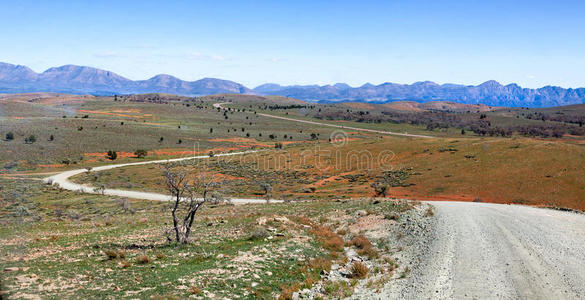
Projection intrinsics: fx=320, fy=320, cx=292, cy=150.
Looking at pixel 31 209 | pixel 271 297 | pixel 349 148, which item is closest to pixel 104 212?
pixel 31 209

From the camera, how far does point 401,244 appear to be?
48.6 feet

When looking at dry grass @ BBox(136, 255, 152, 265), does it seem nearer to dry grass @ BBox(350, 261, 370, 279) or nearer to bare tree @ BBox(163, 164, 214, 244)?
bare tree @ BBox(163, 164, 214, 244)

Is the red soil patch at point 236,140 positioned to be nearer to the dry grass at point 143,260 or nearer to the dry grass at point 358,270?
the dry grass at point 143,260

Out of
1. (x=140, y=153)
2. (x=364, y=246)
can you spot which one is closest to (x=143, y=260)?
(x=364, y=246)

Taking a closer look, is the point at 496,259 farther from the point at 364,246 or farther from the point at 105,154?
the point at 105,154

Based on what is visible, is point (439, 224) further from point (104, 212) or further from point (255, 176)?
point (255, 176)

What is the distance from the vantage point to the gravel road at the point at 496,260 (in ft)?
32.6

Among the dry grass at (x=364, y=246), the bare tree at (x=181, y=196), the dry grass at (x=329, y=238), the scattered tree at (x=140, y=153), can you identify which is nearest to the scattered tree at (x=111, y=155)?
the scattered tree at (x=140, y=153)

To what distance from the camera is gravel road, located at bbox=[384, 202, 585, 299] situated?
9.94 m

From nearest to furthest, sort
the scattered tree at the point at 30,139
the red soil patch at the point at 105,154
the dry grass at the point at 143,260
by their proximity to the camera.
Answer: the dry grass at the point at 143,260, the scattered tree at the point at 30,139, the red soil patch at the point at 105,154

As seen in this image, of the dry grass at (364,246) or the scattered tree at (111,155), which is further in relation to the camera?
the scattered tree at (111,155)

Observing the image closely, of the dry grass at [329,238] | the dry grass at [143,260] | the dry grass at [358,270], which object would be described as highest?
the dry grass at [143,260]

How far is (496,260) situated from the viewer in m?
12.2

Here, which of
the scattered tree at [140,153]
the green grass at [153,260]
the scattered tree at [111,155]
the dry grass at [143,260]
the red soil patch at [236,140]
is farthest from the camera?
the red soil patch at [236,140]
